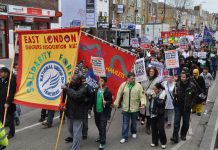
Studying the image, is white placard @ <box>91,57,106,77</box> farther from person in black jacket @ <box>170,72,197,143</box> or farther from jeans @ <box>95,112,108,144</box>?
person in black jacket @ <box>170,72,197,143</box>

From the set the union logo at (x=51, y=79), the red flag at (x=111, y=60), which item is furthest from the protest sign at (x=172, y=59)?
the union logo at (x=51, y=79)

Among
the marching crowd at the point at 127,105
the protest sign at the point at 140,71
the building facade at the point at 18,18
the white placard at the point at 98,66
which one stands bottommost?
the marching crowd at the point at 127,105

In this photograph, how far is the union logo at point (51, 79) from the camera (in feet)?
23.8

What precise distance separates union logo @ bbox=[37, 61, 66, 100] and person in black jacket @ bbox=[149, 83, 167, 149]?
2.01 m

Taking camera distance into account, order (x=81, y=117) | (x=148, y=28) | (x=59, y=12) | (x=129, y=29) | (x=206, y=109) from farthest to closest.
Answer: (x=148, y=28) < (x=129, y=29) < (x=59, y=12) < (x=206, y=109) < (x=81, y=117)

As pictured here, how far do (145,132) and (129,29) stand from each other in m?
27.7

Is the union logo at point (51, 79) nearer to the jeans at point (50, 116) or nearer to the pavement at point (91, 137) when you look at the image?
the pavement at point (91, 137)

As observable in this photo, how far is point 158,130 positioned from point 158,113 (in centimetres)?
42

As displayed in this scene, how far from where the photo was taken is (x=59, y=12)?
29.8m

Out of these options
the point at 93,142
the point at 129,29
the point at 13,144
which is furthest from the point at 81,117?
the point at 129,29

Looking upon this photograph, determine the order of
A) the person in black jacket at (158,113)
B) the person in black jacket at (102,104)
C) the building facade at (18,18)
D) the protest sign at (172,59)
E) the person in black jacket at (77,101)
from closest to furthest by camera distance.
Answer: the person in black jacket at (77,101) → the person in black jacket at (102,104) → the person in black jacket at (158,113) → the protest sign at (172,59) → the building facade at (18,18)

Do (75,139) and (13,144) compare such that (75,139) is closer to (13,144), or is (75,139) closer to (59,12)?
(13,144)

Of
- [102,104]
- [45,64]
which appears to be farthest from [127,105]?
[45,64]

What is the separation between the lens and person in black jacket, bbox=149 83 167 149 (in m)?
7.93
